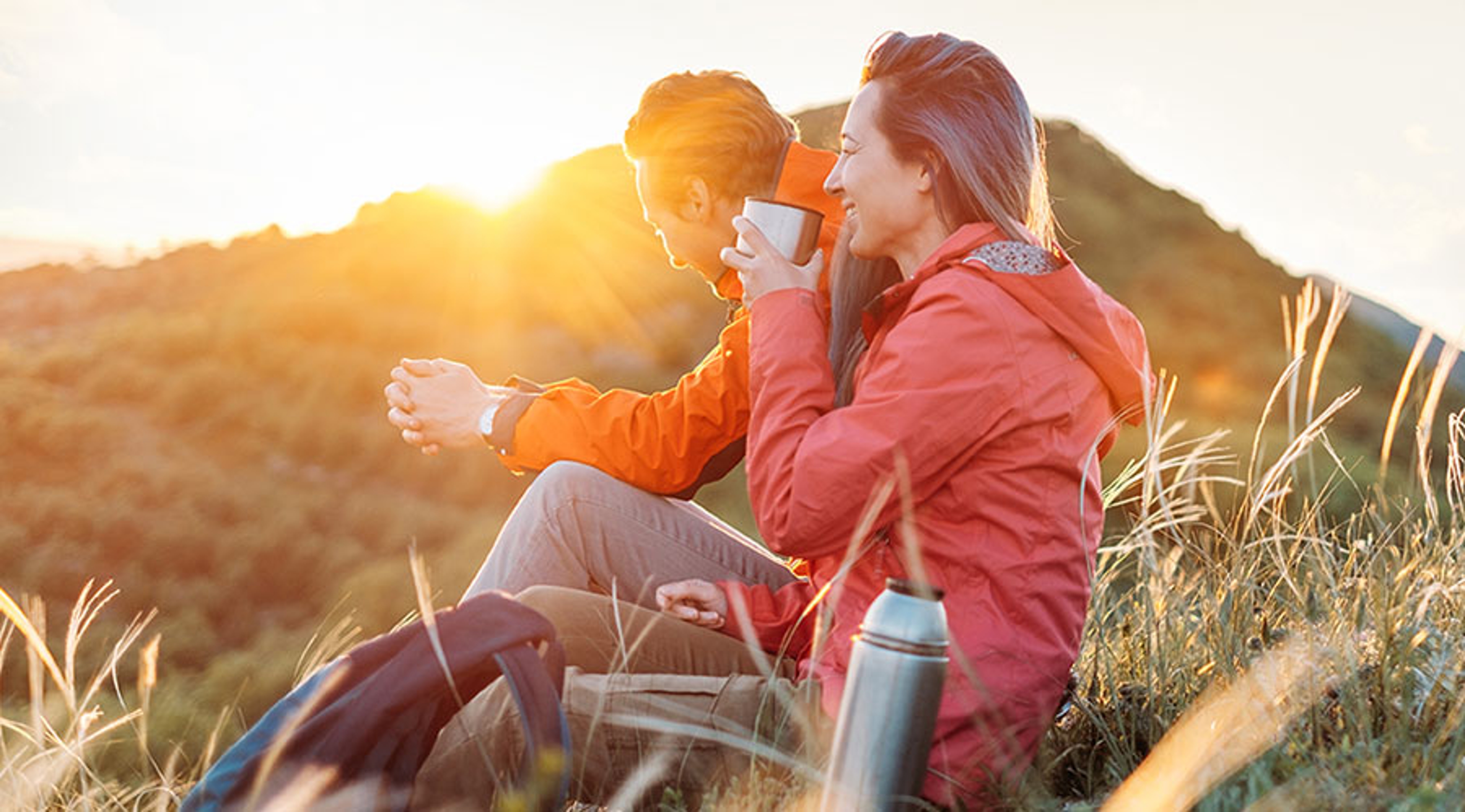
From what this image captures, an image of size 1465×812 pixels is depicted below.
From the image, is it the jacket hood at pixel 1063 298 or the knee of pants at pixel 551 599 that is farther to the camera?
the knee of pants at pixel 551 599

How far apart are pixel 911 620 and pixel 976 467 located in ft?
1.44

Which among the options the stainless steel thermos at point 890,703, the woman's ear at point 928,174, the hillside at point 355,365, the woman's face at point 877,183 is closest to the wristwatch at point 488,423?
the woman's face at point 877,183

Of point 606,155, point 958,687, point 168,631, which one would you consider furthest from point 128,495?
point 958,687

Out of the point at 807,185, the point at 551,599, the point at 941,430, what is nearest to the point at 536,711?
the point at 551,599

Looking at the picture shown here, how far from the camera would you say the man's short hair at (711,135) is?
8.40ft

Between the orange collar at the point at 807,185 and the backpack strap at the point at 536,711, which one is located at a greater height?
the orange collar at the point at 807,185

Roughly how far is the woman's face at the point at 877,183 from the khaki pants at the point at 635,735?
2.16 ft

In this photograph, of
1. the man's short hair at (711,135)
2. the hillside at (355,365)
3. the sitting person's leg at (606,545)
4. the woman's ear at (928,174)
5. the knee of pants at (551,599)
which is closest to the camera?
the woman's ear at (928,174)

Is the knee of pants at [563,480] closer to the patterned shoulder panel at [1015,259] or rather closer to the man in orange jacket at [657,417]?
the man in orange jacket at [657,417]

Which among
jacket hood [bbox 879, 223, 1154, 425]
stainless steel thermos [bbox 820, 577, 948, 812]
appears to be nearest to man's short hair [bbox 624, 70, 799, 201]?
jacket hood [bbox 879, 223, 1154, 425]

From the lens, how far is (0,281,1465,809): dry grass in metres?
1.42

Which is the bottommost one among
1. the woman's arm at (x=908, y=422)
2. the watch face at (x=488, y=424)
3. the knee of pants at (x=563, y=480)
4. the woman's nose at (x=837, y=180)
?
the knee of pants at (x=563, y=480)

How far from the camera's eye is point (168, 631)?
10125 mm

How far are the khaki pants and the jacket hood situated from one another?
22.4 inches
